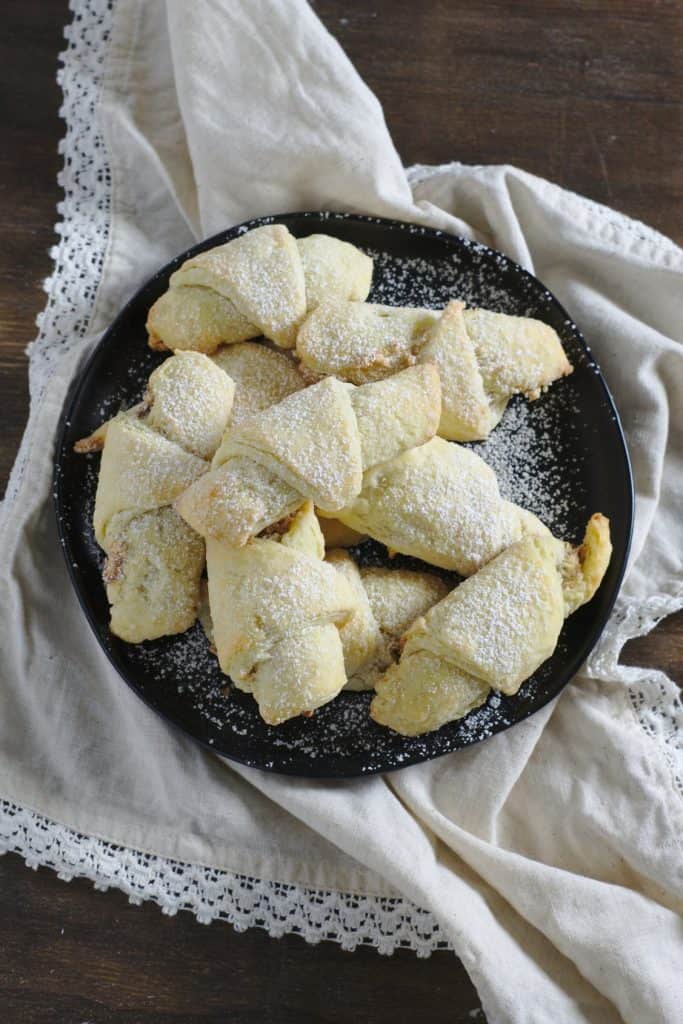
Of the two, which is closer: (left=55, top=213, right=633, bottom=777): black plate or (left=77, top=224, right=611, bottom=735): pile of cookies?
(left=77, top=224, right=611, bottom=735): pile of cookies

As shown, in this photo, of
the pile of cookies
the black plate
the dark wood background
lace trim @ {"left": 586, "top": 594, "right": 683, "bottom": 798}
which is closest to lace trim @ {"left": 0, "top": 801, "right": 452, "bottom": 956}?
the black plate

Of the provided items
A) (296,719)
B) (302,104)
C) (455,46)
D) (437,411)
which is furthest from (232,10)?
(296,719)

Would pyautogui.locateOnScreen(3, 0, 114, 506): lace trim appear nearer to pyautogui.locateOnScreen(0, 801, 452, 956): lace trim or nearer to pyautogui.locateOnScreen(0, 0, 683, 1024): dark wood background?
pyautogui.locateOnScreen(0, 0, 683, 1024): dark wood background

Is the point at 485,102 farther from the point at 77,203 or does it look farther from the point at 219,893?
the point at 219,893

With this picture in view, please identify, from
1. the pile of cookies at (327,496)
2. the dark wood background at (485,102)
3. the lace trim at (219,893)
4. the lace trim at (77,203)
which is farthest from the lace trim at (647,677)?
the lace trim at (77,203)

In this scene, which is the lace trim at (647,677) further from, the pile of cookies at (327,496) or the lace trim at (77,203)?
the lace trim at (77,203)

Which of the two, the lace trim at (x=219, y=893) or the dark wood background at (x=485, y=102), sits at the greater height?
the dark wood background at (x=485, y=102)
